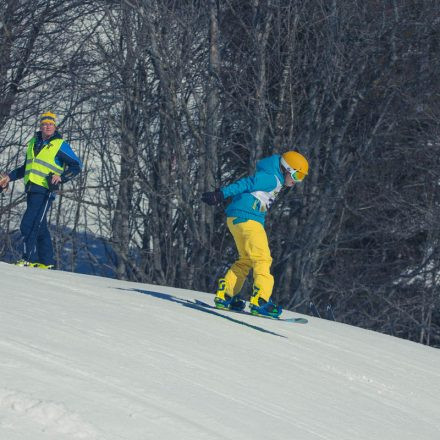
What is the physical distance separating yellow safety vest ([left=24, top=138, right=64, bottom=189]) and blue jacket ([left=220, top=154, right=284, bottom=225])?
7.35ft

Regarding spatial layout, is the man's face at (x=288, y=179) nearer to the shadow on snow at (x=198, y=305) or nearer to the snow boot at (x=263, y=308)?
the snow boot at (x=263, y=308)

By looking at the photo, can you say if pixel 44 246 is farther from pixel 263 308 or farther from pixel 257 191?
pixel 257 191

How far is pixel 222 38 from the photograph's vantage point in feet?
73.3

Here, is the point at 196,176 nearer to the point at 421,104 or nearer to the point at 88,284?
the point at 421,104

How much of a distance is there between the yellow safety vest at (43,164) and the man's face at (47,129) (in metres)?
0.07

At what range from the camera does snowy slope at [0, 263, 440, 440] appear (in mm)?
5207

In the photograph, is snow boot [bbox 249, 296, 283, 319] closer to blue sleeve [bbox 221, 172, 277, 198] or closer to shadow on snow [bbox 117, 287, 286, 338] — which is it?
shadow on snow [bbox 117, 287, 286, 338]

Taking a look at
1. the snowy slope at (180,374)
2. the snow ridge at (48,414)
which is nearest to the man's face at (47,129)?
the snowy slope at (180,374)

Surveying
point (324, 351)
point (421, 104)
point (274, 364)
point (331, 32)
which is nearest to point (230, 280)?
point (324, 351)

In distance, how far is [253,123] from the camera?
71.6 ft

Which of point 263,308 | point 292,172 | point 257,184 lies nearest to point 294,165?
point 292,172

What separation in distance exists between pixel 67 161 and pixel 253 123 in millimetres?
10929

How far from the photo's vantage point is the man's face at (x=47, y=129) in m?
11.0

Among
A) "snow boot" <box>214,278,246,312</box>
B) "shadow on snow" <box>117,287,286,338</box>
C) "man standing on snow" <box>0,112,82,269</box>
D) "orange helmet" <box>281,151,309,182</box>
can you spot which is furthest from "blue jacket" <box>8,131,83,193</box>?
"orange helmet" <box>281,151,309,182</box>
